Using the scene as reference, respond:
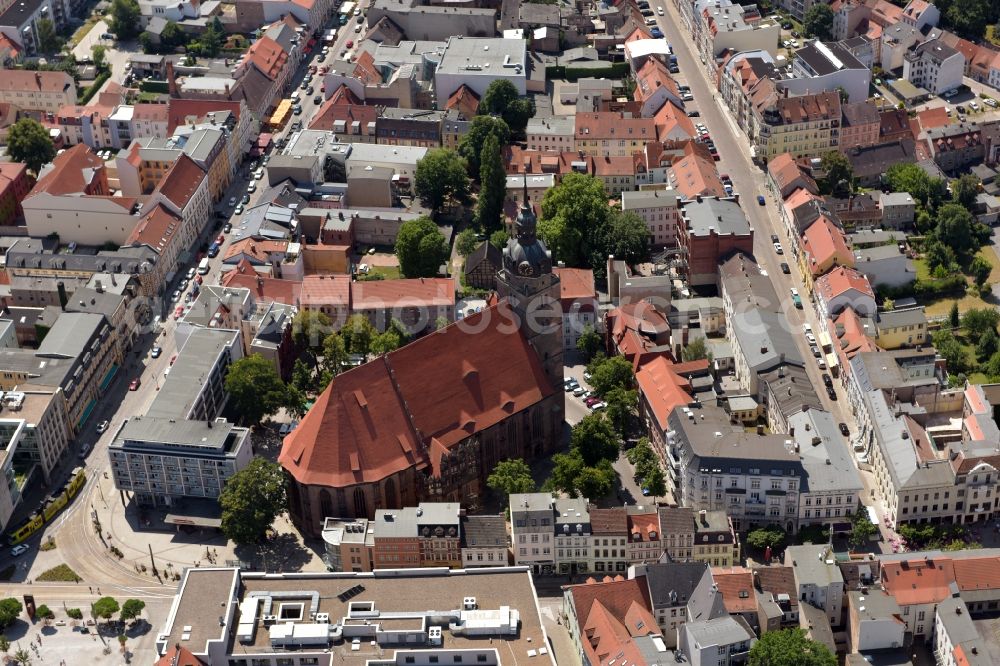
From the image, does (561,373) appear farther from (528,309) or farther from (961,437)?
(961,437)

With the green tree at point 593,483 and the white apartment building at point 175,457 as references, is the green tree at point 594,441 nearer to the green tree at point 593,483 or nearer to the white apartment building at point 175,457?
the green tree at point 593,483

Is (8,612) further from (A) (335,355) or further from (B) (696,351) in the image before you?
(B) (696,351)


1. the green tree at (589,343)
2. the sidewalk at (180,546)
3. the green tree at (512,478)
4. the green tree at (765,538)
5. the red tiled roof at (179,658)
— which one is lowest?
the sidewalk at (180,546)

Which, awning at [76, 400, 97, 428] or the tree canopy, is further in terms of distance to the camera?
awning at [76, 400, 97, 428]

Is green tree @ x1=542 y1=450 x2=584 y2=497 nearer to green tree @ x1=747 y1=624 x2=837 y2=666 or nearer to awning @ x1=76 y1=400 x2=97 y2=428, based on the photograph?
green tree @ x1=747 y1=624 x2=837 y2=666

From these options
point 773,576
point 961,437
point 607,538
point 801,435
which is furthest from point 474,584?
point 961,437

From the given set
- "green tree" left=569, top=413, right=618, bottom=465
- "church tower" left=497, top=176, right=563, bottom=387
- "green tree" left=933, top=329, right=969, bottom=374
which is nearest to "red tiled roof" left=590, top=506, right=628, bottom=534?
"green tree" left=569, top=413, right=618, bottom=465

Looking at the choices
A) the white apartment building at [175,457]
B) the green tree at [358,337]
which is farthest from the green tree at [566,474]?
the green tree at [358,337]
